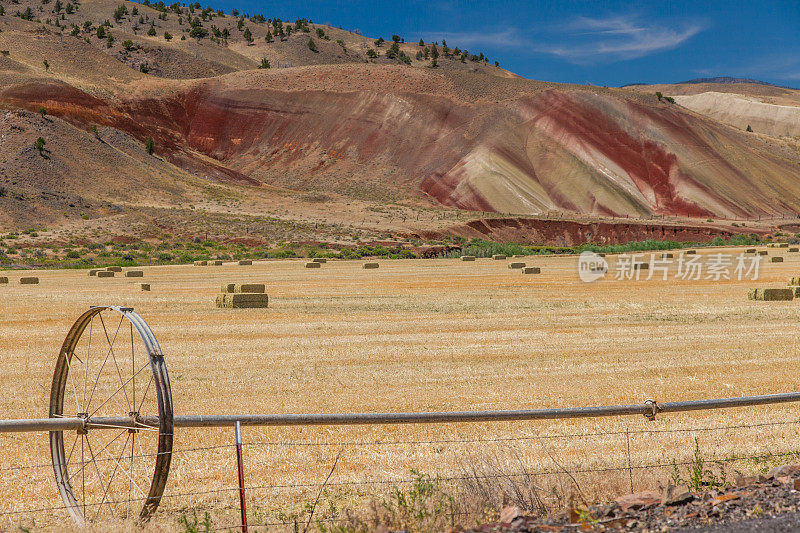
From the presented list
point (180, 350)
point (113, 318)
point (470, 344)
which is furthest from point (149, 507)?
point (113, 318)

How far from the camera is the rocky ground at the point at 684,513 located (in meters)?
6.40

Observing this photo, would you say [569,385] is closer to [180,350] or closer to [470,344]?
[470,344]

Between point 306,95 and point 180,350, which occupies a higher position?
point 306,95

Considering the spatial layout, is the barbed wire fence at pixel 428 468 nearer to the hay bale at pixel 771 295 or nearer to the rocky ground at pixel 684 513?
the rocky ground at pixel 684 513

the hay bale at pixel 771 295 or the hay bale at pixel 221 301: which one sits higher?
the hay bale at pixel 771 295

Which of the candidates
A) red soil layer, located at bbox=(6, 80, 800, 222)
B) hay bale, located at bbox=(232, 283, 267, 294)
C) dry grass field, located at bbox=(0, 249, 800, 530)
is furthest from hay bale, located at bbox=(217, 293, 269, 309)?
red soil layer, located at bbox=(6, 80, 800, 222)

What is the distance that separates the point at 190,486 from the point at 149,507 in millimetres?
1617

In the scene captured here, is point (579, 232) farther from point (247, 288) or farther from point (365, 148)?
point (247, 288)

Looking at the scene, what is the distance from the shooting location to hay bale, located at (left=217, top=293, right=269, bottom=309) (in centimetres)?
2628

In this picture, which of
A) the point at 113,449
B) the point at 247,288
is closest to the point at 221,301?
the point at 247,288

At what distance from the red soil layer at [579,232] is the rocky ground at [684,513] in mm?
83788

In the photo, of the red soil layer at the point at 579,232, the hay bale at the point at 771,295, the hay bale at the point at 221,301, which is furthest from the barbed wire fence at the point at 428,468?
the red soil layer at the point at 579,232

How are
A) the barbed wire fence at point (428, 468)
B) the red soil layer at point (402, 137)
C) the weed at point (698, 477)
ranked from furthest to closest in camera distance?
the red soil layer at point (402, 137) → the weed at point (698, 477) → the barbed wire fence at point (428, 468)

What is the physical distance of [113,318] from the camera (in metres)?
23.4
